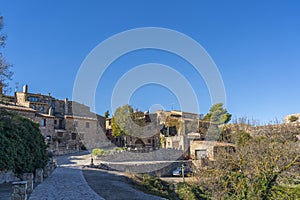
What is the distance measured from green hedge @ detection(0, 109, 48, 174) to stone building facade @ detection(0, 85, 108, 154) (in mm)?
17201

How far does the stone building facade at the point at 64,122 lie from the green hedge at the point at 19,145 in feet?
56.4

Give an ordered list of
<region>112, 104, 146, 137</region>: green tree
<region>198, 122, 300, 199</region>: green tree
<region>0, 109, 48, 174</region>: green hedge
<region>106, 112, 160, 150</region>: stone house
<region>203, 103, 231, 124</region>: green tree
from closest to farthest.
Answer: <region>198, 122, 300, 199</region>: green tree, <region>0, 109, 48, 174</region>: green hedge, <region>112, 104, 146, 137</region>: green tree, <region>106, 112, 160, 150</region>: stone house, <region>203, 103, 231, 124</region>: green tree

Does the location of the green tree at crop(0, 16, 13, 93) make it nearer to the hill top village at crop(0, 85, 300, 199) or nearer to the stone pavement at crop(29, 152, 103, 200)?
the stone pavement at crop(29, 152, 103, 200)

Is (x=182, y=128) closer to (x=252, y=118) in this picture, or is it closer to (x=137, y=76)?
(x=252, y=118)

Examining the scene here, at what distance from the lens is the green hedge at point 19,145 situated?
490 inches

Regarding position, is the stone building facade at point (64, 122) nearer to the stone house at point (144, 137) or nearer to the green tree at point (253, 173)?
the stone house at point (144, 137)

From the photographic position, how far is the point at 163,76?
25.7m

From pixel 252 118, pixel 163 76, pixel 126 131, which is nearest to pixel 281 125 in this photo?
pixel 252 118

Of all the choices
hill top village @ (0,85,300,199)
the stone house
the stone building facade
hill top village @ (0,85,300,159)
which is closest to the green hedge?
hill top village @ (0,85,300,199)

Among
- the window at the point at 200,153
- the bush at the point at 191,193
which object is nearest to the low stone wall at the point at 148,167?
the window at the point at 200,153

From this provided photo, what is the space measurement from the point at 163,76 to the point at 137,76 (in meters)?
2.66

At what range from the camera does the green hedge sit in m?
12.5

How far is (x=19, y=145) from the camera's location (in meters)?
13.5

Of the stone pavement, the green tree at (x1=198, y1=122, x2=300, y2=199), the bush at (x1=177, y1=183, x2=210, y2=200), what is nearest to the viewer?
the green tree at (x1=198, y1=122, x2=300, y2=199)
